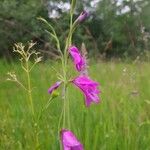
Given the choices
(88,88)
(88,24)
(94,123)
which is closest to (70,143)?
(88,88)

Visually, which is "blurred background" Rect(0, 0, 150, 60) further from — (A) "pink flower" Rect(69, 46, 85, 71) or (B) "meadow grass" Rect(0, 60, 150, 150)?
(A) "pink flower" Rect(69, 46, 85, 71)

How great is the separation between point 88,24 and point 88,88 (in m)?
12.9

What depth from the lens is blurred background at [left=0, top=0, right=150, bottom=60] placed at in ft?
32.3

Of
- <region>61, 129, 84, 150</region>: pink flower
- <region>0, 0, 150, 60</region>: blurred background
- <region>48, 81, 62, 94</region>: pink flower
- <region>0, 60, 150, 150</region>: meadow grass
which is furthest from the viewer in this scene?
<region>0, 0, 150, 60</region>: blurred background

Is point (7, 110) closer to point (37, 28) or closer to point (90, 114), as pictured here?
point (90, 114)

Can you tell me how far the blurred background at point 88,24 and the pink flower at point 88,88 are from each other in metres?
6.34

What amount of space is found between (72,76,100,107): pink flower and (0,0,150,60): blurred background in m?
6.34

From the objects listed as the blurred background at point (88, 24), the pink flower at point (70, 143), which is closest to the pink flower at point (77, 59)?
the pink flower at point (70, 143)

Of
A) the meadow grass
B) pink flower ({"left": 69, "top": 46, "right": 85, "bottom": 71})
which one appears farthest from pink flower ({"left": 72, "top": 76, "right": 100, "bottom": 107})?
the meadow grass

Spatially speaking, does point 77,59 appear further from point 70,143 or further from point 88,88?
point 70,143

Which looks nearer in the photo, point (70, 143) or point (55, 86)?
point (70, 143)

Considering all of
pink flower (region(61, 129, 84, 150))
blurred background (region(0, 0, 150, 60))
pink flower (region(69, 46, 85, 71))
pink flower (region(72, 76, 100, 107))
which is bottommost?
pink flower (region(61, 129, 84, 150))

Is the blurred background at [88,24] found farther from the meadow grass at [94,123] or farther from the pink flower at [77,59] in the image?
the pink flower at [77,59]

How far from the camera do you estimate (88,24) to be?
1419 centimetres
